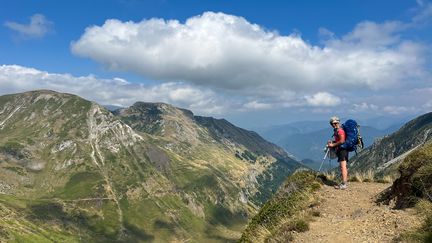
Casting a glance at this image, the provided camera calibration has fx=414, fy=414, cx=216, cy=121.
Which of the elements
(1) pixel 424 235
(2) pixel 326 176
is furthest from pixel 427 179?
(2) pixel 326 176

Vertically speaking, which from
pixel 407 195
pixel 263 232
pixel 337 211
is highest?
pixel 407 195

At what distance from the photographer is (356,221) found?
746 inches

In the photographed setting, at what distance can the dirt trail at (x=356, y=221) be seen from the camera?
16.8 m

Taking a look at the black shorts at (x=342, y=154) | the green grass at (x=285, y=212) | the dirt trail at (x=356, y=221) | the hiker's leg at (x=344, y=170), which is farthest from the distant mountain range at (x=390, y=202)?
the black shorts at (x=342, y=154)

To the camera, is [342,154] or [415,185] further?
[342,154]

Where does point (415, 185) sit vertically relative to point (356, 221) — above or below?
above

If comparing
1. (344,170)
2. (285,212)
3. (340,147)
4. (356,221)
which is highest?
(340,147)

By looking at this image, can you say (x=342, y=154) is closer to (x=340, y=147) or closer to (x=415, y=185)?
(x=340, y=147)

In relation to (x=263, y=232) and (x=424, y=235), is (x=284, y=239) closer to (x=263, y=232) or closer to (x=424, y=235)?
(x=263, y=232)

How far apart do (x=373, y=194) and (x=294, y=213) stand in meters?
5.41

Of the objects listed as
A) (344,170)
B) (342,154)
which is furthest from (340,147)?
(344,170)

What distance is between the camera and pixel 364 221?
61.2 feet

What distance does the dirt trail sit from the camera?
→ 55.1 ft

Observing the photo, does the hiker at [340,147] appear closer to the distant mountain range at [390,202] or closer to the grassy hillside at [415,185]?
the distant mountain range at [390,202]
